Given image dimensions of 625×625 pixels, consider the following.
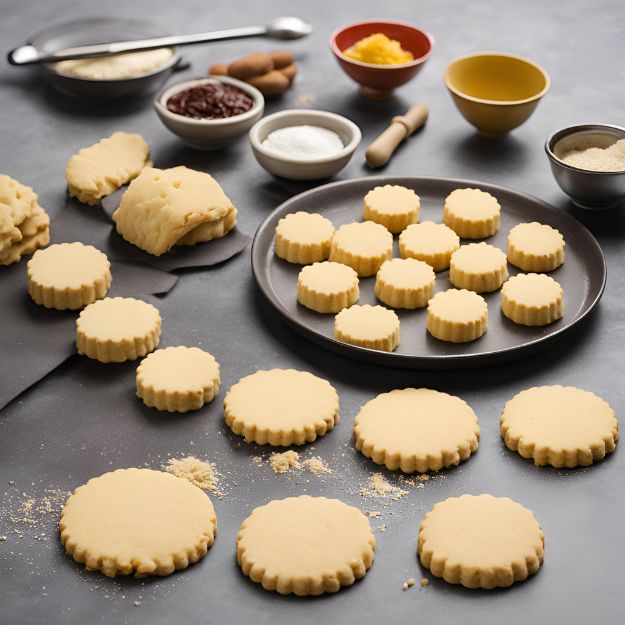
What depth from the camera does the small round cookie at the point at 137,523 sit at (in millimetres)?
2391

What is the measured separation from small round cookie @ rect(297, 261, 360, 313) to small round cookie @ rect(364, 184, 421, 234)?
1.12ft

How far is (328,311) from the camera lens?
3162mm

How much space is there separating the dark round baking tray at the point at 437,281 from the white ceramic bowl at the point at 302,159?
0.36ft

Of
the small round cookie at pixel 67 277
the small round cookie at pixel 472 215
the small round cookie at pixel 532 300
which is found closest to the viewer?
the small round cookie at pixel 532 300

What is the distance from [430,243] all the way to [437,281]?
0.41 feet

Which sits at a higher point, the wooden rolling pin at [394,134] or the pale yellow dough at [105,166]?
the pale yellow dough at [105,166]

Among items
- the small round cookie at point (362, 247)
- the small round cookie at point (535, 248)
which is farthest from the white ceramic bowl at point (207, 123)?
the small round cookie at point (535, 248)

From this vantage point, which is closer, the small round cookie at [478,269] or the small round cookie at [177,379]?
the small round cookie at [177,379]

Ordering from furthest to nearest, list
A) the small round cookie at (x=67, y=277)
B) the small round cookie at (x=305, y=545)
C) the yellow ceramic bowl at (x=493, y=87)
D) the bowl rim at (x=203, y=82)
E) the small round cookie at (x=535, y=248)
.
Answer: the yellow ceramic bowl at (x=493, y=87) < the bowl rim at (x=203, y=82) < the small round cookie at (x=535, y=248) < the small round cookie at (x=67, y=277) < the small round cookie at (x=305, y=545)

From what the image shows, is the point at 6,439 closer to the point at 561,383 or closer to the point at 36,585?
the point at 36,585

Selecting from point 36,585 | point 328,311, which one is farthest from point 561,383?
point 36,585

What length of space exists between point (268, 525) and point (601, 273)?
1.38 m

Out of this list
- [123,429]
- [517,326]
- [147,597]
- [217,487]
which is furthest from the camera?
[517,326]

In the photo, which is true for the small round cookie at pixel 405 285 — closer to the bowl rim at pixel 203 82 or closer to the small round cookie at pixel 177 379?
the small round cookie at pixel 177 379
